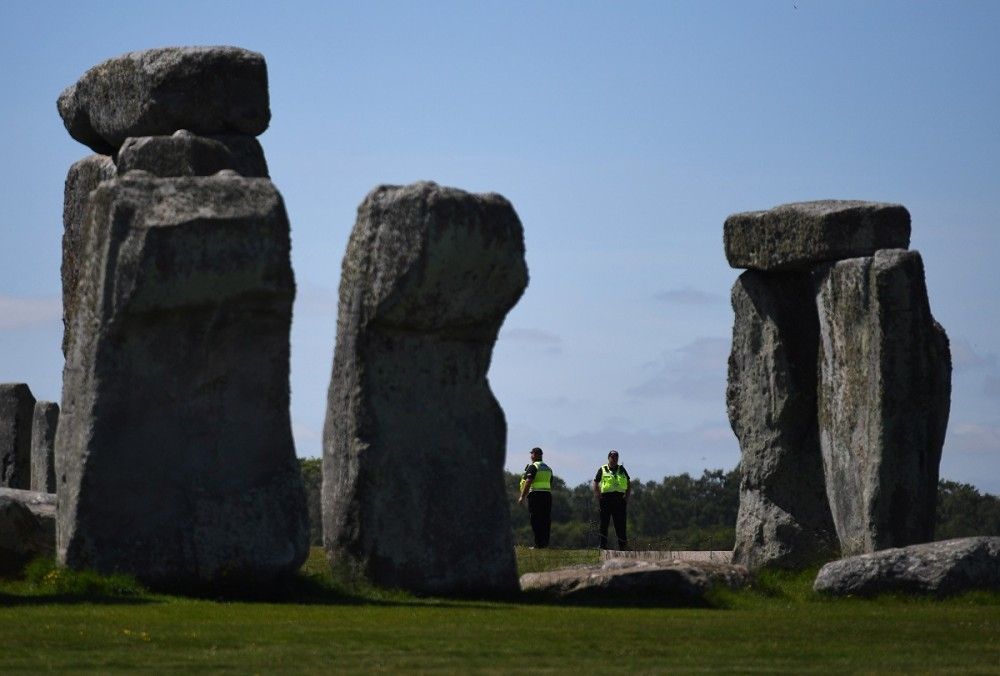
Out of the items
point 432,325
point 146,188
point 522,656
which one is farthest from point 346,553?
point 522,656

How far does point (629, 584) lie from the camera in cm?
1925

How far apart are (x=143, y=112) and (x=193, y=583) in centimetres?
611

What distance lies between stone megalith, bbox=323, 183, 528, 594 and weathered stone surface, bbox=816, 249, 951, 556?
4632 mm

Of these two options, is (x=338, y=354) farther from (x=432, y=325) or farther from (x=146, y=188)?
(x=146, y=188)

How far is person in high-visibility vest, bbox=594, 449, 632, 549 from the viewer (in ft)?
95.7

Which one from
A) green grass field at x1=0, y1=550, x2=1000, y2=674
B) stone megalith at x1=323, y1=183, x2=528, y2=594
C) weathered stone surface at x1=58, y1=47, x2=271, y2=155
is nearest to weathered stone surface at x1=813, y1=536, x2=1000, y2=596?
green grass field at x1=0, y1=550, x2=1000, y2=674

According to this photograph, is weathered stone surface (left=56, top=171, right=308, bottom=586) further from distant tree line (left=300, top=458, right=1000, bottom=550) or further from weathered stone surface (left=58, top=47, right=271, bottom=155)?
distant tree line (left=300, top=458, right=1000, bottom=550)

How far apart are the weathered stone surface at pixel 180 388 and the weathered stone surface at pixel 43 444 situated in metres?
12.8

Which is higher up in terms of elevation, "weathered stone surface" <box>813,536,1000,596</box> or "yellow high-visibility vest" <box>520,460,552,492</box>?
"yellow high-visibility vest" <box>520,460,552,492</box>

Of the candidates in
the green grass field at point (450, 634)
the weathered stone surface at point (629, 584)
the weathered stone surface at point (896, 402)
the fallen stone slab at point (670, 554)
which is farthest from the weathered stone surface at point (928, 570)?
the fallen stone slab at point (670, 554)

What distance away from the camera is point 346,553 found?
19.1m

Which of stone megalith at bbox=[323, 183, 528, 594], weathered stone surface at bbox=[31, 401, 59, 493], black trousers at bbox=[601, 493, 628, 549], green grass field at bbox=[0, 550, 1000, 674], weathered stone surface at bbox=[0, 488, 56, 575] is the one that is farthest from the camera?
weathered stone surface at bbox=[31, 401, 59, 493]

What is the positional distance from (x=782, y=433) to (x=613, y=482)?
15.5 ft

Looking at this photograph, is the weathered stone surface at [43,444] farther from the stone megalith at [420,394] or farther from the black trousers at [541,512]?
the stone megalith at [420,394]
